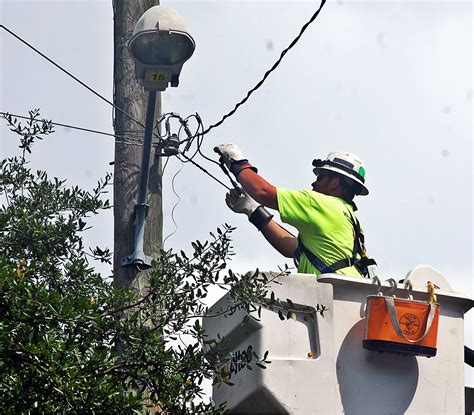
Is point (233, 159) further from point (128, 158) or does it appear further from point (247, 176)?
point (128, 158)

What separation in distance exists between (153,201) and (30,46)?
1605 mm

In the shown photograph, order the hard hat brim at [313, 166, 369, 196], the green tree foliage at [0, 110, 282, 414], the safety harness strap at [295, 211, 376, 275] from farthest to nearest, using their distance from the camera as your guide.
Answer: the hard hat brim at [313, 166, 369, 196]
the safety harness strap at [295, 211, 376, 275]
the green tree foliage at [0, 110, 282, 414]

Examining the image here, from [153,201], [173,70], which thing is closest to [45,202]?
[153,201]

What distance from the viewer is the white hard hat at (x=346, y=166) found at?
25.4ft

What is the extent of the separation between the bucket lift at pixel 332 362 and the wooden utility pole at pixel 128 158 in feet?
2.22

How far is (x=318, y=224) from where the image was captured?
7.23 m

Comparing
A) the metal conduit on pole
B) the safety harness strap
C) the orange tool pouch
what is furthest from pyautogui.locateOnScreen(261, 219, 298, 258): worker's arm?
the orange tool pouch

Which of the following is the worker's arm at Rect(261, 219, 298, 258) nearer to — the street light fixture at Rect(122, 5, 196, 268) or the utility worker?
the utility worker

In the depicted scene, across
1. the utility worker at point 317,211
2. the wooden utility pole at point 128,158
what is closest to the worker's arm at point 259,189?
the utility worker at point 317,211

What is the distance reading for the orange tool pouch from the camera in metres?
6.20

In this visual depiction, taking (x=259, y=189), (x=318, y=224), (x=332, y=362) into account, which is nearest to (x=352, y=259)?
(x=318, y=224)

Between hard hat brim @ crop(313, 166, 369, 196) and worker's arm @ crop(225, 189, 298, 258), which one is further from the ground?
hard hat brim @ crop(313, 166, 369, 196)

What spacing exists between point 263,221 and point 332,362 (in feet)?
6.52

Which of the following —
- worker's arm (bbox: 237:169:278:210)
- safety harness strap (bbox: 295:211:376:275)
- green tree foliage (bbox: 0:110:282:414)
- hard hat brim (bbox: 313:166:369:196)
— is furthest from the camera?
hard hat brim (bbox: 313:166:369:196)
